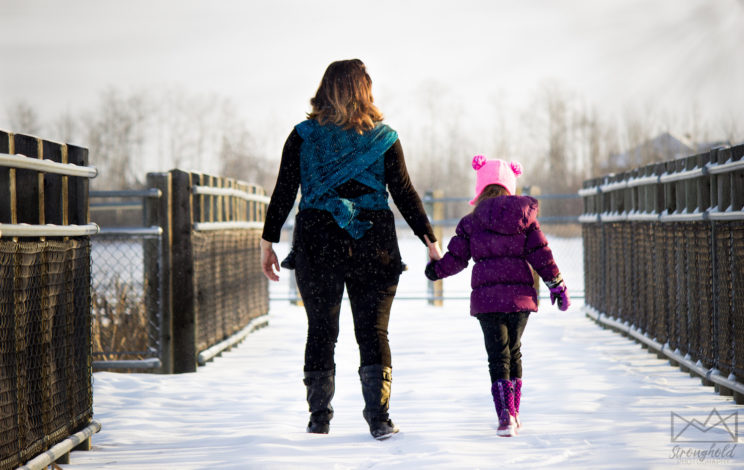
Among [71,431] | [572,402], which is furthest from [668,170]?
[71,431]

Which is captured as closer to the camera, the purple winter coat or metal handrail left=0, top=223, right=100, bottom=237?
metal handrail left=0, top=223, right=100, bottom=237

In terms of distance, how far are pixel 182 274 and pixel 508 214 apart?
331 cm

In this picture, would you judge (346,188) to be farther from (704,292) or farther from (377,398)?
(704,292)

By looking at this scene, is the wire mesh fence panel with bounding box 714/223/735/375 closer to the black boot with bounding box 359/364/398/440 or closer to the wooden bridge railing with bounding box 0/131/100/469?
the black boot with bounding box 359/364/398/440

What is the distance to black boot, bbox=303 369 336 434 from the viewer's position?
453cm

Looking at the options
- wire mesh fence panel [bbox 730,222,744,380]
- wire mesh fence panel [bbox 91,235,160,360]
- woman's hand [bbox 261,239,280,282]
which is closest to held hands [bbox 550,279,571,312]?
wire mesh fence panel [bbox 730,222,744,380]

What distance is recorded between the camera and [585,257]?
11.0 meters

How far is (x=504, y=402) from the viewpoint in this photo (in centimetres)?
463

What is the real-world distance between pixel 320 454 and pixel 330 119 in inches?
65.0

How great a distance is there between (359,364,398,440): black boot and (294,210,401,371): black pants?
54 millimetres

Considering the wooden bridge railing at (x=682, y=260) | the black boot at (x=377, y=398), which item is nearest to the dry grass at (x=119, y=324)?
the black boot at (x=377, y=398)

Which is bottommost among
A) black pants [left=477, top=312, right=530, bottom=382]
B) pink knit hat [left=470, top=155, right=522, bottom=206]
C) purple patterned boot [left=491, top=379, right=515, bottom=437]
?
purple patterned boot [left=491, top=379, right=515, bottom=437]

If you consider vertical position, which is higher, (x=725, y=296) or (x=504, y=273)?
(x=504, y=273)

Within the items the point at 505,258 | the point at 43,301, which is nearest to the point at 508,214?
the point at 505,258
